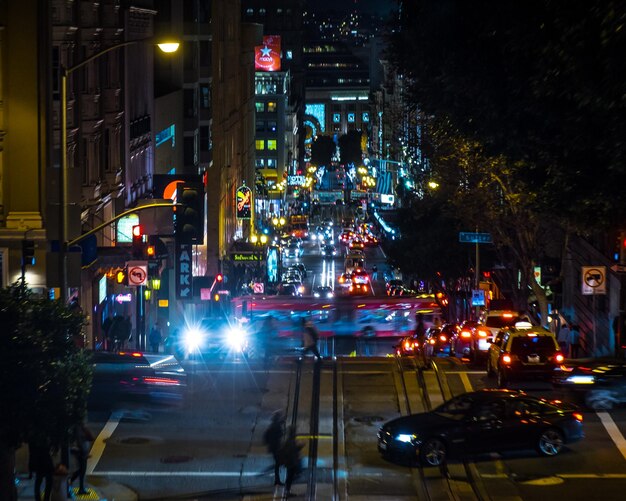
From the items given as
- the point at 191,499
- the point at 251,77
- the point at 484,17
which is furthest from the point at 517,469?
the point at 251,77

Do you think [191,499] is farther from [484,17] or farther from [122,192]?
[122,192]

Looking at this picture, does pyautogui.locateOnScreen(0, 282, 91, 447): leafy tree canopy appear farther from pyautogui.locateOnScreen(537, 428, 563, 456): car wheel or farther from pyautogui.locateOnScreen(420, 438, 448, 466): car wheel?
pyautogui.locateOnScreen(537, 428, 563, 456): car wheel

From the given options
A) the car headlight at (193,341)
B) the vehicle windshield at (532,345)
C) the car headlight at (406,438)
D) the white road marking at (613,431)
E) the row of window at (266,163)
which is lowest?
the white road marking at (613,431)

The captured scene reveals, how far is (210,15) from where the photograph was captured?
2948 inches

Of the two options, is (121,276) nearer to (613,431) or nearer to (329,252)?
(613,431)

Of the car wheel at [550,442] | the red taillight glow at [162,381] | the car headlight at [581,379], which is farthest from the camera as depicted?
the car headlight at [581,379]

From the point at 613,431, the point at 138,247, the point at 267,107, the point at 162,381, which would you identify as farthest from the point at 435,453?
the point at 267,107

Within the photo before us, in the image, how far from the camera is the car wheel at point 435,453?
20.0 meters

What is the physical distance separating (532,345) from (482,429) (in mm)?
7584

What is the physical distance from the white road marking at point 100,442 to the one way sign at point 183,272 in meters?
28.0

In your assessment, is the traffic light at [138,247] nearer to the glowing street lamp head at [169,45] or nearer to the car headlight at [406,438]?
the glowing street lamp head at [169,45]

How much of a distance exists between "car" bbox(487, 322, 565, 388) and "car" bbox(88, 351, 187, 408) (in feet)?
25.8

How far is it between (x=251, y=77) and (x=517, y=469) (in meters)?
91.1

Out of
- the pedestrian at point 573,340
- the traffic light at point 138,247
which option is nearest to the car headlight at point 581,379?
the pedestrian at point 573,340
